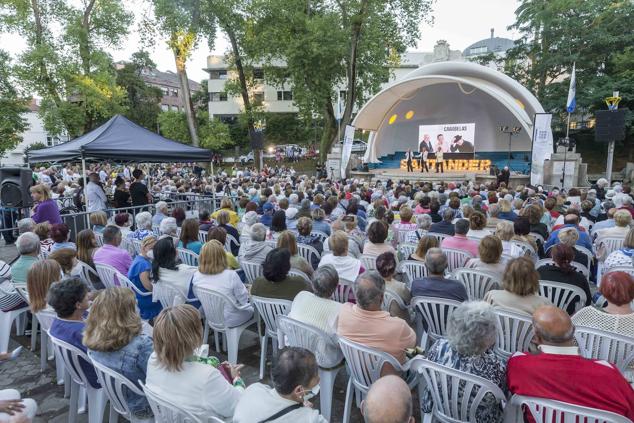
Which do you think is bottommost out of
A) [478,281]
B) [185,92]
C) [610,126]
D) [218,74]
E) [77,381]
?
[77,381]

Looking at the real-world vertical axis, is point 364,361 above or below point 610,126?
below

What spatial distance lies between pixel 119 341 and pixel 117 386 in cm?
24

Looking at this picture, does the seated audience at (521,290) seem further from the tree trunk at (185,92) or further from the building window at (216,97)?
the building window at (216,97)

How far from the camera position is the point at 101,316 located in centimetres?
217

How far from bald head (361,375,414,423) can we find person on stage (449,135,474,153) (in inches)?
842

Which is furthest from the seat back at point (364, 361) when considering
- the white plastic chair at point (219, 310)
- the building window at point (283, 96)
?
the building window at point (283, 96)

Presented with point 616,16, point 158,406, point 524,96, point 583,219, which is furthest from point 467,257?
point 616,16

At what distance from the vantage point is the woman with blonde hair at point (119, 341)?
7.02 feet

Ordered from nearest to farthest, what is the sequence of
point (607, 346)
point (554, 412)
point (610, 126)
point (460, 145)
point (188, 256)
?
1. point (554, 412)
2. point (607, 346)
3. point (188, 256)
4. point (610, 126)
5. point (460, 145)

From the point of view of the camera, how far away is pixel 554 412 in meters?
1.74

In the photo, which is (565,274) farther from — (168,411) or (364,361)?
(168,411)

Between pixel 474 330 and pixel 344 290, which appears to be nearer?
pixel 474 330

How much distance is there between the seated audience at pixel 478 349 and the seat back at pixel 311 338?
85 cm

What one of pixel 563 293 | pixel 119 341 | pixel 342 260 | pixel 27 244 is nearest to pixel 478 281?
pixel 563 293
